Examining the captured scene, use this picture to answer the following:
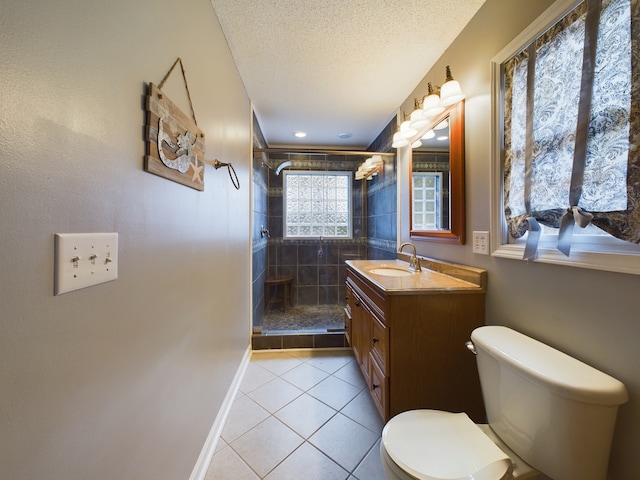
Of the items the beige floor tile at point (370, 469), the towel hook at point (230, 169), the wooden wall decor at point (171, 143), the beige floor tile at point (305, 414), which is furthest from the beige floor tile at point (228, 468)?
the towel hook at point (230, 169)

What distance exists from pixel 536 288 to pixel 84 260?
1496 mm

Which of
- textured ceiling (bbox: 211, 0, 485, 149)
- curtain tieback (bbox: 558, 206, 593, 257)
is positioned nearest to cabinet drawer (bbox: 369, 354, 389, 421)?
curtain tieback (bbox: 558, 206, 593, 257)

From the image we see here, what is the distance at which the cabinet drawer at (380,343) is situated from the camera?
1292 mm

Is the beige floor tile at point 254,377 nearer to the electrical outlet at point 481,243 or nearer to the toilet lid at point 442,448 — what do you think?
the toilet lid at point 442,448

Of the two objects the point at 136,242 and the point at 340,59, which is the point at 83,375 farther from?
the point at 340,59

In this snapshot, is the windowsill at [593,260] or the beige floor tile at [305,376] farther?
the beige floor tile at [305,376]

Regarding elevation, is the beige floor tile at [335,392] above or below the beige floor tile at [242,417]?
above

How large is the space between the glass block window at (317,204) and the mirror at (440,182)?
5.62 ft

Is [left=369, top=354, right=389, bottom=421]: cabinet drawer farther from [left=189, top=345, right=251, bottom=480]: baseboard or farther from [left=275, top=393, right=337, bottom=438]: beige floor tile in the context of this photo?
[left=189, top=345, right=251, bottom=480]: baseboard

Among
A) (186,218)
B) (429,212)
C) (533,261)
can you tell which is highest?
(429,212)

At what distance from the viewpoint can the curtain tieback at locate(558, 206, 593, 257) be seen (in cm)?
85

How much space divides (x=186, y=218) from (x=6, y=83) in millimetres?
675

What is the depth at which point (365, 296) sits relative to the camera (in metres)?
1.67

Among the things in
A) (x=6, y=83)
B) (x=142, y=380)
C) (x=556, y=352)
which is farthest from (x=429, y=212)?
(x=6, y=83)
